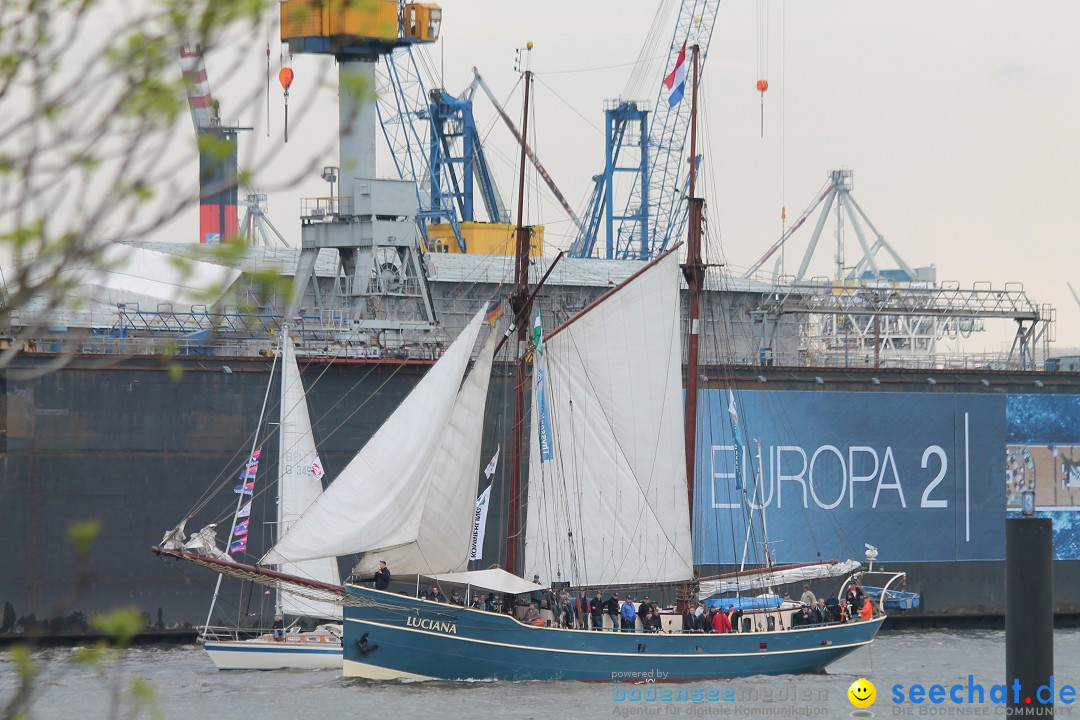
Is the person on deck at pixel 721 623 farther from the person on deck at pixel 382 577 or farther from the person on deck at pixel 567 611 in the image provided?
the person on deck at pixel 382 577

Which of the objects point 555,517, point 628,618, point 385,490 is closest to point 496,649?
point 628,618

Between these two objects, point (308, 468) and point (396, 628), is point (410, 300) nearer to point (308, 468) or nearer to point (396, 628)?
point (308, 468)

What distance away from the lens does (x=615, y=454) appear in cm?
4081

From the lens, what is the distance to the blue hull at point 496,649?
123 ft

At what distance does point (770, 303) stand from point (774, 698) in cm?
2640

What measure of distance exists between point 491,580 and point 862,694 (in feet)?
28.8

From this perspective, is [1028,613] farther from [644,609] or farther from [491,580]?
[644,609]

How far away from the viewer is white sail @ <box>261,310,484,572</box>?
36.2 metres

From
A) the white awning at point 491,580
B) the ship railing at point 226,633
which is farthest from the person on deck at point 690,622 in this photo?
the ship railing at point 226,633

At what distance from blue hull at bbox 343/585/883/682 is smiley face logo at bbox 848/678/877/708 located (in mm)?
4425

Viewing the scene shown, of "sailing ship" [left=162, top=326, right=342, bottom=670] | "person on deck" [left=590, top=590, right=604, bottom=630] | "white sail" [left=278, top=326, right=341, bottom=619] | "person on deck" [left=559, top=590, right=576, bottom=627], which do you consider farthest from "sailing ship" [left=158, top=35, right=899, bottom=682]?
"sailing ship" [left=162, top=326, right=342, bottom=670]

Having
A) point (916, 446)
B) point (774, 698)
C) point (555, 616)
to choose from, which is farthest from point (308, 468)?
point (916, 446)

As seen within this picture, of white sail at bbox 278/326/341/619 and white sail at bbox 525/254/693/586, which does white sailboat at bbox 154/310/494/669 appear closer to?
white sail at bbox 278/326/341/619

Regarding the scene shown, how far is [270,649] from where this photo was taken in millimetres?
40281
